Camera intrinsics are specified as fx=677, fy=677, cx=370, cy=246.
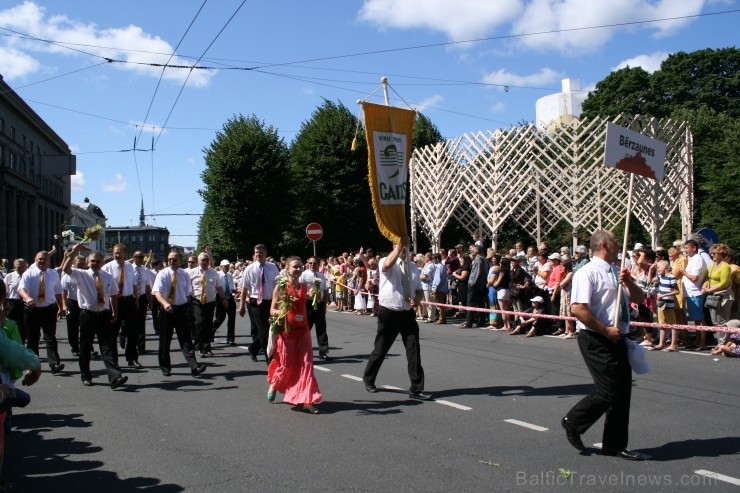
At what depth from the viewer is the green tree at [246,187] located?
39312 mm

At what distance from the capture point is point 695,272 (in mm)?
11719

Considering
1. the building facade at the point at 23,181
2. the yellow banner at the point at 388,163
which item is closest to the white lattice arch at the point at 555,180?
the yellow banner at the point at 388,163

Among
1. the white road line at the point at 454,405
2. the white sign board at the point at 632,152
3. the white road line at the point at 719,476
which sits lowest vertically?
the white road line at the point at 719,476

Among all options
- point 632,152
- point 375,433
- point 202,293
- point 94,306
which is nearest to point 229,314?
point 202,293

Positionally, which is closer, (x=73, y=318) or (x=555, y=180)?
(x=73, y=318)

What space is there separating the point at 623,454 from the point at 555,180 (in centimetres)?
2057

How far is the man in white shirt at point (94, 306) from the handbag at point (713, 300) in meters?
9.58

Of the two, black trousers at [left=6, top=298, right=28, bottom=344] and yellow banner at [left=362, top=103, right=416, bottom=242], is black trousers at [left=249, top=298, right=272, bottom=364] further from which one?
black trousers at [left=6, top=298, right=28, bottom=344]

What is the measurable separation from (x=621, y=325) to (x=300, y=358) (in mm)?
3790

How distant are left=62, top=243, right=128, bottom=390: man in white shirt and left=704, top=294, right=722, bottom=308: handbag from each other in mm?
9580

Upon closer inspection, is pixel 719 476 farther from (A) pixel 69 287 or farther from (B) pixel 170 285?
(A) pixel 69 287

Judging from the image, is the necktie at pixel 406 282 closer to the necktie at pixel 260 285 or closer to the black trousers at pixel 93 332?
the necktie at pixel 260 285

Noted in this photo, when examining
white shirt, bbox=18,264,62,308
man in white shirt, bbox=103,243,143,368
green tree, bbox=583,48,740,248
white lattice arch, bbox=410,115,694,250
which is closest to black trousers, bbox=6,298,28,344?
white shirt, bbox=18,264,62,308

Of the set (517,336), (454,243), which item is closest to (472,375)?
(517,336)
